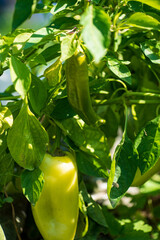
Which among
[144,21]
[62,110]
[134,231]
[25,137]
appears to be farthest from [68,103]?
[134,231]

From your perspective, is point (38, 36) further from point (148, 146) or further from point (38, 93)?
point (148, 146)

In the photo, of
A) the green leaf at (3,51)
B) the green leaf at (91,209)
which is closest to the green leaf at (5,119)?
the green leaf at (3,51)

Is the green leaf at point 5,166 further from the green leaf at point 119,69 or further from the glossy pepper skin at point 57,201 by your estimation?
the green leaf at point 119,69

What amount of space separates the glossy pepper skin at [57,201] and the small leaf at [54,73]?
178 millimetres

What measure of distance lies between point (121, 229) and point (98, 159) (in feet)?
1.33

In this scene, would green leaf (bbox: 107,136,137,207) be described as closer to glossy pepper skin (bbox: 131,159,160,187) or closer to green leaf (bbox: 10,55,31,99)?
glossy pepper skin (bbox: 131,159,160,187)

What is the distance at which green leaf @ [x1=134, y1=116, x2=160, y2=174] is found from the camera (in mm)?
768

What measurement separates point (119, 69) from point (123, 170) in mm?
211

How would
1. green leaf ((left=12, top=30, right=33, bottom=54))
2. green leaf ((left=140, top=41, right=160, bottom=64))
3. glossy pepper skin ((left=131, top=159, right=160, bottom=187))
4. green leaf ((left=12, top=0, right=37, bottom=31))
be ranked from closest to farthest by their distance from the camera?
green leaf ((left=12, top=0, right=37, bottom=31)) → green leaf ((left=12, top=30, right=33, bottom=54)) → green leaf ((left=140, top=41, right=160, bottom=64)) → glossy pepper skin ((left=131, top=159, right=160, bottom=187))

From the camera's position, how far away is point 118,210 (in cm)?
146

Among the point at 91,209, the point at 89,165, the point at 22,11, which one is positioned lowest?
the point at 91,209

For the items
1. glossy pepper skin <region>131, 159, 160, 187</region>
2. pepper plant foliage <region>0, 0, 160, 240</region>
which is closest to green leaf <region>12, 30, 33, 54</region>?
pepper plant foliage <region>0, 0, 160, 240</region>

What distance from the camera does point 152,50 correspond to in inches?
32.7

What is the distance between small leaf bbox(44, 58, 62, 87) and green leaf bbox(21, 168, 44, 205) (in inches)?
7.1
